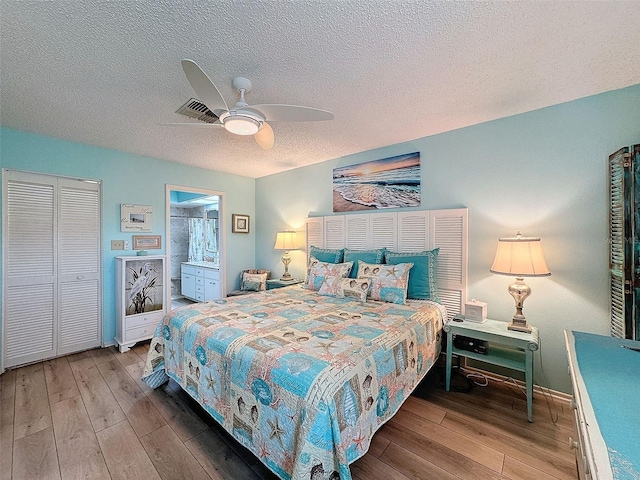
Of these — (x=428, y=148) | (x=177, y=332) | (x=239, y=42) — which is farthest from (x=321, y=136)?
(x=177, y=332)

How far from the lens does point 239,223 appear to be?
15.5ft

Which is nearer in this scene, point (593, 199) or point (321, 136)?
point (593, 199)

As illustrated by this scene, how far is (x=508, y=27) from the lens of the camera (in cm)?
141

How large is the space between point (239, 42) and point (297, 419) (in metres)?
2.04

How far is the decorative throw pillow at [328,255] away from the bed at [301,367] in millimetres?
888

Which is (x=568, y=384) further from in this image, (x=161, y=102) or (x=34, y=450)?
(x=161, y=102)

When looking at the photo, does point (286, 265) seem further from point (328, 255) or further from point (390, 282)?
point (390, 282)

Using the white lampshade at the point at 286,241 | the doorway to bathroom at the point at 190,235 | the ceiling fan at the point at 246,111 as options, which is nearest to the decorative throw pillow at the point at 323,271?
the white lampshade at the point at 286,241

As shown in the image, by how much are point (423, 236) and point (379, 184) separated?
0.87 meters

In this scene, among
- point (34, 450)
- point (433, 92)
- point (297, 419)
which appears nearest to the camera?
point (297, 419)

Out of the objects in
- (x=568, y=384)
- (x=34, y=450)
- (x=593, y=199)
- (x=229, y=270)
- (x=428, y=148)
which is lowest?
(x=34, y=450)

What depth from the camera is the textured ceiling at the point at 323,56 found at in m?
1.33

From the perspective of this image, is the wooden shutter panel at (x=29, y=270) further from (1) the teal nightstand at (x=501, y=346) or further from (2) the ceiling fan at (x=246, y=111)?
(1) the teal nightstand at (x=501, y=346)

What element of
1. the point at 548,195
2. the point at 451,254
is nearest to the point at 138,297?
the point at 451,254
